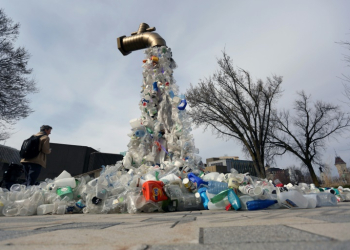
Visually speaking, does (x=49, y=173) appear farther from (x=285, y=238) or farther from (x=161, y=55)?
(x=285, y=238)

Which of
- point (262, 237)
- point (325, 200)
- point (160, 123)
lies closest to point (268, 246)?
point (262, 237)

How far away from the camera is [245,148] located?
1032 centimetres

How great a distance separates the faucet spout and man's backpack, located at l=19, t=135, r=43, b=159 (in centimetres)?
368

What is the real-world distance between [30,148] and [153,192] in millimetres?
2487

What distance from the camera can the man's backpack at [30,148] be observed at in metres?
3.50

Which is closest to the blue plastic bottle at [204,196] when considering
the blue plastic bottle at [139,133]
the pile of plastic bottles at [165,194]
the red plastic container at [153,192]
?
the pile of plastic bottles at [165,194]

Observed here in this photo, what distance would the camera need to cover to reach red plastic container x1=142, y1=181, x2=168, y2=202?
2.44 m

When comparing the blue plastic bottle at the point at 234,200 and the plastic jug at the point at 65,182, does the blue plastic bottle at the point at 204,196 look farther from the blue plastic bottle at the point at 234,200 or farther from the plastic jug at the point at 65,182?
the plastic jug at the point at 65,182

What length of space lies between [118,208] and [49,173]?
1405 centimetres

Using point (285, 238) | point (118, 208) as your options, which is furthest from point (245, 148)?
point (285, 238)

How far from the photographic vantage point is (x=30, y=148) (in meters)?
3.51

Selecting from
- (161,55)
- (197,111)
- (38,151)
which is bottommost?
(38,151)

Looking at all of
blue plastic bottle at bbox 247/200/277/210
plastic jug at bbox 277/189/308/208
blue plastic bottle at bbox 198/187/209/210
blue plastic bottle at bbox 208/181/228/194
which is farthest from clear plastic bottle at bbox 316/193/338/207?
blue plastic bottle at bbox 198/187/209/210

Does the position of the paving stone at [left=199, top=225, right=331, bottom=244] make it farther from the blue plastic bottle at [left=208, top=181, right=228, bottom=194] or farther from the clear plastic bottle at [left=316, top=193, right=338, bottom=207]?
the clear plastic bottle at [left=316, top=193, right=338, bottom=207]
